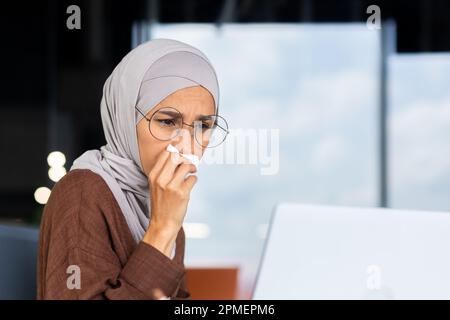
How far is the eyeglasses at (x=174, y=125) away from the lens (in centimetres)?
70

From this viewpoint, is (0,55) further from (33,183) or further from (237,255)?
(237,255)

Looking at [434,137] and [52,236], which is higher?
[52,236]

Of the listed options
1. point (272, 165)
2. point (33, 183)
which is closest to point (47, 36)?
point (33, 183)

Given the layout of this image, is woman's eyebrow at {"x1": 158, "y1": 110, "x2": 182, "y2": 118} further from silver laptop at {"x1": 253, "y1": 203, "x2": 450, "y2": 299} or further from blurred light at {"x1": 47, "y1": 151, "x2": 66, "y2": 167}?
blurred light at {"x1": 47, "y1": 151, "x2": 66, "y2": 167}

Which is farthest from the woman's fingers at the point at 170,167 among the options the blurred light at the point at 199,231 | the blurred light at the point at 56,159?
the blurred light at the point at 199,231

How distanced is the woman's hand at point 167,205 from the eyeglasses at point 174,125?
5 centimetres

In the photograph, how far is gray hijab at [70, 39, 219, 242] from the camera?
0.72 m

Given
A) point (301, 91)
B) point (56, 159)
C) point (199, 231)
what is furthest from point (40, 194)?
point (301, 91)

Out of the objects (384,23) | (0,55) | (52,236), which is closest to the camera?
(52,236)

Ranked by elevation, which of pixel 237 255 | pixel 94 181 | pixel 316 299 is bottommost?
pixel 237 255

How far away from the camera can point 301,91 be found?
4328 mm

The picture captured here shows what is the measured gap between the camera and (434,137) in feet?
13.9

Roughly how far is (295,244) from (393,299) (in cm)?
12

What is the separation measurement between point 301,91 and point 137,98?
12.0 feet
